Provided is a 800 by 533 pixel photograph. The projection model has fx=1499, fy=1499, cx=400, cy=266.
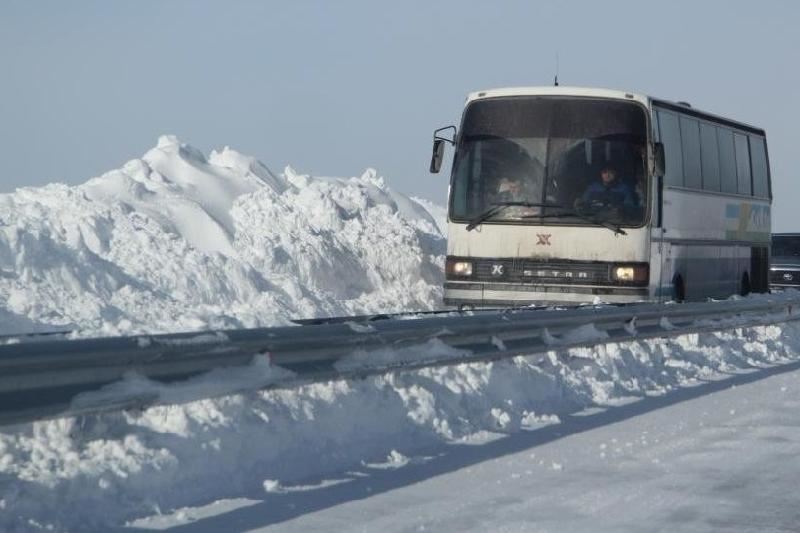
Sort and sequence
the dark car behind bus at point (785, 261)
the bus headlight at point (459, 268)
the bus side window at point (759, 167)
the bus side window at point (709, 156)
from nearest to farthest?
the bus headlight at point (459, 268) → the bus side window at point (709, 156) → the bus side window at point (759, 167) → the dark car behind bus at point (785, 261)

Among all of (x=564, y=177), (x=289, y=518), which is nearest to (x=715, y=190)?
(x=564, y=177)

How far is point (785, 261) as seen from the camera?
39.0 meters

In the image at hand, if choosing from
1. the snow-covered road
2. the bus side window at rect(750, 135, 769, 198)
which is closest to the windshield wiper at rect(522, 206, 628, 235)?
the snow-covered road

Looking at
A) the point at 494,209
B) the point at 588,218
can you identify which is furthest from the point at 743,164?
the point at 494,209

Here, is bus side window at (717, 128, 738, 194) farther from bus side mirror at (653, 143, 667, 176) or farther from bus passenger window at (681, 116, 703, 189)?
bus side mirror at (653, 143, 667, 176)

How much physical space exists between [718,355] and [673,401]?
14.4 ft

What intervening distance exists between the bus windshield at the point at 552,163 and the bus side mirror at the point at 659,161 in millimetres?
168

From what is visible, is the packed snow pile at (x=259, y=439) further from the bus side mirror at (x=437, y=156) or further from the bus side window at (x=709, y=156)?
the bus side window at (x=709, y=156)

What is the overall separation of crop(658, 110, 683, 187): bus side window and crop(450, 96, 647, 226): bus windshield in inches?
46.2

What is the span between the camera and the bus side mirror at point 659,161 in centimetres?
1931

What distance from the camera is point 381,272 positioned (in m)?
30.7

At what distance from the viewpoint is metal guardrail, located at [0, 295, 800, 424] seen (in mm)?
6789

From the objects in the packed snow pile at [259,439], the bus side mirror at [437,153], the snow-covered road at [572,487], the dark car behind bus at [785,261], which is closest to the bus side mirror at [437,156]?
the bus side mirror at [437,153]

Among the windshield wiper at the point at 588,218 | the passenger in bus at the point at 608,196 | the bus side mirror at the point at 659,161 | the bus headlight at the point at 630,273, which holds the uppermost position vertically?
the bus side mirror at the point at 659,161
